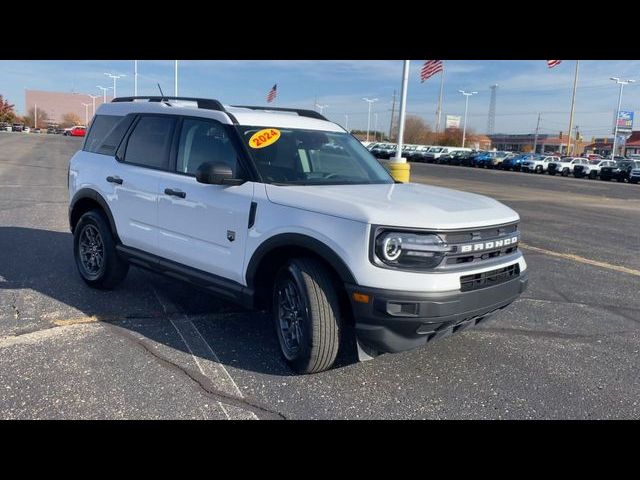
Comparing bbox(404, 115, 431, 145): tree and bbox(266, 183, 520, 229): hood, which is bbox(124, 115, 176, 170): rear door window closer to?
bbox(266, 183, 520, 229): hood

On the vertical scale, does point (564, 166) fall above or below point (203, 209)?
above

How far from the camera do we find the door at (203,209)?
14.1 ft

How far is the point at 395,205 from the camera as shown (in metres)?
3.80

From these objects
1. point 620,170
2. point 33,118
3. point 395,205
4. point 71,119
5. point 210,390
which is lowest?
point 210,390

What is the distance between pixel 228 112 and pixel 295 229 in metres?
1.46

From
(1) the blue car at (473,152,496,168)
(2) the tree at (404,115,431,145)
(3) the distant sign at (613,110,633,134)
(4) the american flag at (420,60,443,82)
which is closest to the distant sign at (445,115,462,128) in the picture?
(2) the tree at (404,115,431,145)

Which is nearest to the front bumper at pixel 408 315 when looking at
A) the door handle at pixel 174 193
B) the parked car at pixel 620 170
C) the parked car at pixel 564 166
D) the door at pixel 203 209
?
the door at pixel 203 209

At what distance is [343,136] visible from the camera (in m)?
5.47

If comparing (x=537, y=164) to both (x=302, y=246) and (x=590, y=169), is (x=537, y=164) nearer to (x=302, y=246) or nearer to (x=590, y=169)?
(x=590, y=169)

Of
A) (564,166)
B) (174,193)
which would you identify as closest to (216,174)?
(174,193)

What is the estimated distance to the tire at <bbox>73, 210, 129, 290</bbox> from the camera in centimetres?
563
